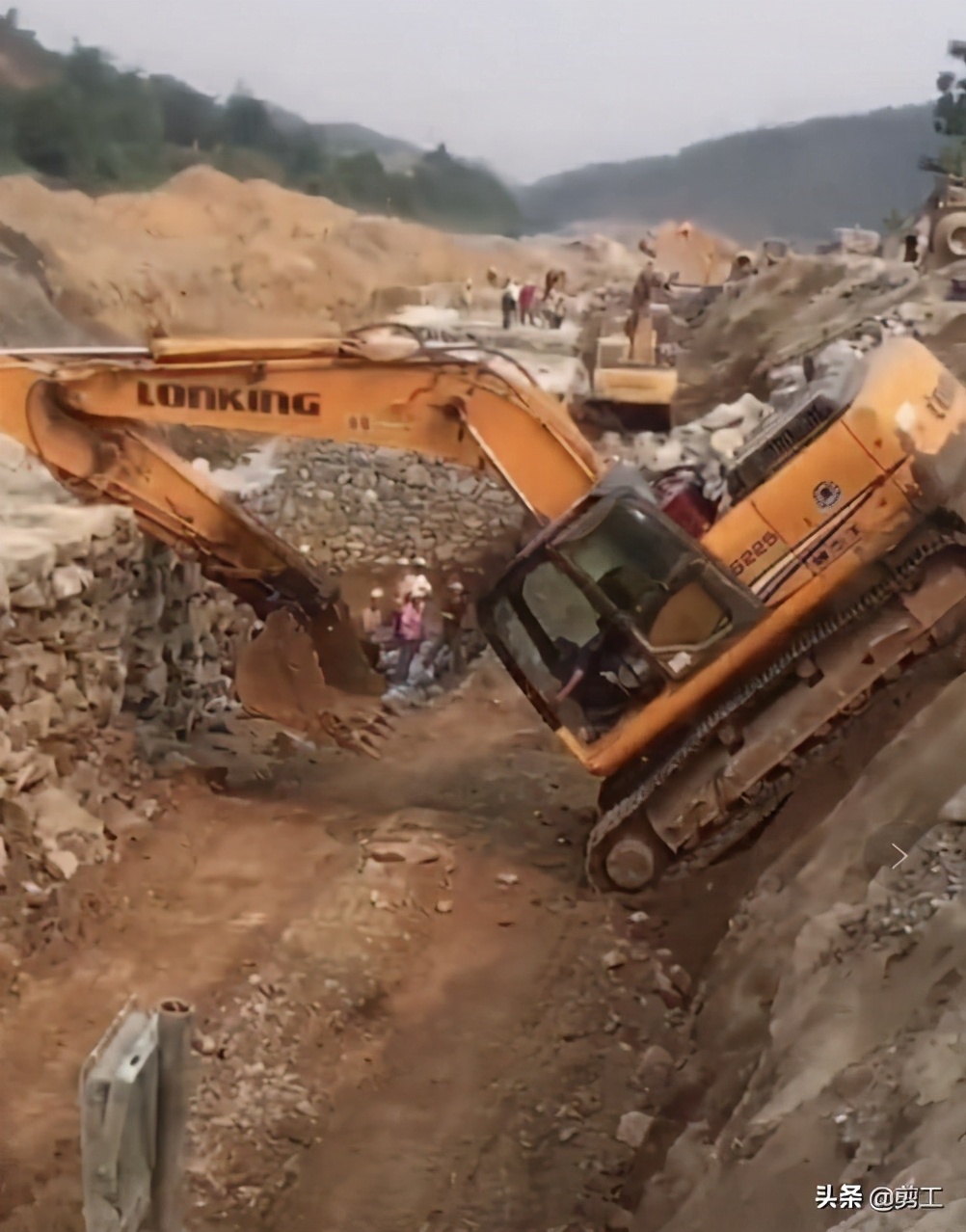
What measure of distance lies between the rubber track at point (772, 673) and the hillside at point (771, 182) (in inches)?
100

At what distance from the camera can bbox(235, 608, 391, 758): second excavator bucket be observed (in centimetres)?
456

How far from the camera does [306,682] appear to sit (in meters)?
4.68

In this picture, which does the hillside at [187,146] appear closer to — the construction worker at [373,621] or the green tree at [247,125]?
the green tree at [247,125]

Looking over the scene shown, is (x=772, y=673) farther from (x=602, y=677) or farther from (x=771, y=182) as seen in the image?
(x=771, y=182)

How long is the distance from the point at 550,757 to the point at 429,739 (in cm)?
61

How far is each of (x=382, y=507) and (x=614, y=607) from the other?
3.12 metres

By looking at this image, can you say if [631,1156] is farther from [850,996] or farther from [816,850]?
[816,850]

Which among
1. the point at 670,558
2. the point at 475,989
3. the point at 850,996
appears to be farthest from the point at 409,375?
the point at 850,996

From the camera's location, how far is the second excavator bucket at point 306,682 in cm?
456

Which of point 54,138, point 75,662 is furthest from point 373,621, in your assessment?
point 54,138

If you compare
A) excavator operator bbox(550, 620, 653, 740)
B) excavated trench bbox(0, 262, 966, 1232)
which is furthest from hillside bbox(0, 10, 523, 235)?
excavator operator bbox(550, 620, 653, 740)

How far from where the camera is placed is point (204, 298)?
591 centimetres

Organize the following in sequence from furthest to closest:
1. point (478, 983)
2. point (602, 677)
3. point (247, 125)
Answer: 1. point (247, 125)
2. point (602, 677)
3. point (478, 983)

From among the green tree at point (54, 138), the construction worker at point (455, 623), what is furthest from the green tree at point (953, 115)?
the green tree at point (54, 138)
